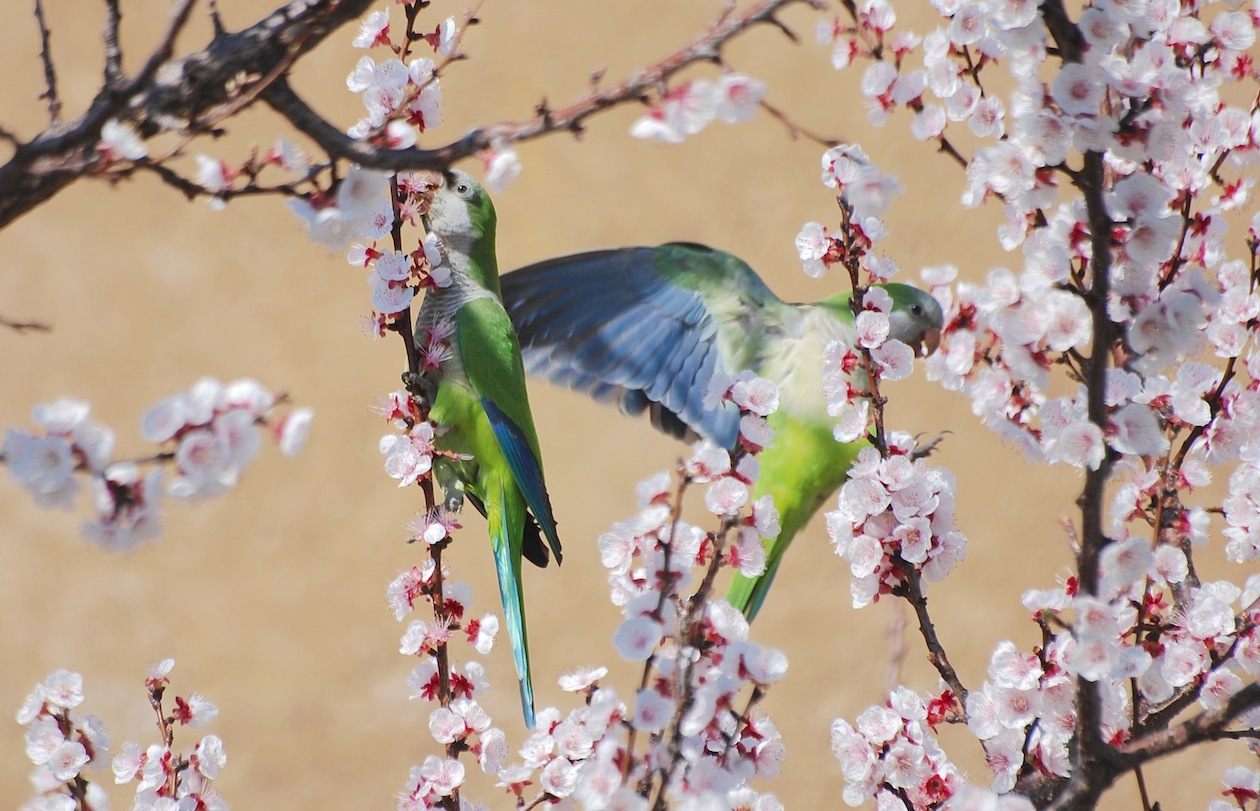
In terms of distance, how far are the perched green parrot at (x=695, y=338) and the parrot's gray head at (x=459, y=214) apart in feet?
0.99

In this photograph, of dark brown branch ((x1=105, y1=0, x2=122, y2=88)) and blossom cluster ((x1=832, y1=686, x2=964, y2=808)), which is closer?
dark brown branch ((x1=105, y1=0, x2=122, y2=88))

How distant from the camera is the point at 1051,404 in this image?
116 centimetres

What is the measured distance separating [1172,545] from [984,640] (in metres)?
2.66

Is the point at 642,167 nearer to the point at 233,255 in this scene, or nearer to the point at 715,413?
the point at 233,255

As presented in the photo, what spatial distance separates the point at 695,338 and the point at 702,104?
5.11 feet

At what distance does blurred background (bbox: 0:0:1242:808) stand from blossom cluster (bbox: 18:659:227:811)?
2523 millimetres

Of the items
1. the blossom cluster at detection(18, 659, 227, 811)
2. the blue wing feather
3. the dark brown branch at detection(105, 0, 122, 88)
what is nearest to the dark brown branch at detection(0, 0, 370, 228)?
Result: the dark brown branch at detection(105, 0, 122, 88)

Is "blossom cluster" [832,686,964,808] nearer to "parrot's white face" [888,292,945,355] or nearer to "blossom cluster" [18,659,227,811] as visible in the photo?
"blossom cluster" [18,659,227,811]

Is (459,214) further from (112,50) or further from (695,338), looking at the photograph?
(112,50)

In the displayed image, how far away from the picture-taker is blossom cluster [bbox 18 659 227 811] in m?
1.43

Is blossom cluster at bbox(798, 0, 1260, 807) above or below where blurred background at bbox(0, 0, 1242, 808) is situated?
below

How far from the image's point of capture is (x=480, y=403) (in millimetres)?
1982

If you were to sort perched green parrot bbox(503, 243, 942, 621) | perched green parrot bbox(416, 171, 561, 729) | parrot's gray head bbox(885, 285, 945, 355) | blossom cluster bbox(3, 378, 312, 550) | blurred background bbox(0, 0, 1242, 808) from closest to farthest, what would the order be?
1. blossom cluster bbox(3, 378, 312, 550)
2. perched green parrot bbox(416, 171, 561, 729)
3. perched green parrot bbox(503, 243, 942, 621)
4. parrot's gray head bbox(885, 285, 945, 355)
5. blurred background bbox(0, 0, 1242, 808)

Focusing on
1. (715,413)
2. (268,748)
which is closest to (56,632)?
(268,748)
